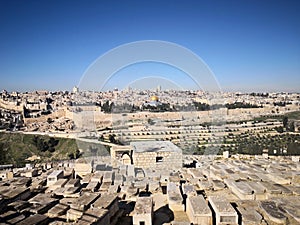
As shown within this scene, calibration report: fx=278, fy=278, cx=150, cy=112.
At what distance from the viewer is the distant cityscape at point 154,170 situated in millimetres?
2904

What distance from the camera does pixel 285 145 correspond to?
1089 centimetres

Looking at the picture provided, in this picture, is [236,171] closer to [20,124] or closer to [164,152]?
[164,152]

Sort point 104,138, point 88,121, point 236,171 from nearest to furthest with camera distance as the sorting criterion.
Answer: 1. point 236,171
2. point 104,138
3. point 88,121

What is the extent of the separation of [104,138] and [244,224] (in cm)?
1024

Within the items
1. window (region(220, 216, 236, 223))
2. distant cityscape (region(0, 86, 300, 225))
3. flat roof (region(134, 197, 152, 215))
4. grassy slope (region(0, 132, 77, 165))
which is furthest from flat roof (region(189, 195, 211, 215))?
grassy slope (region(0, 132, 77, 165))

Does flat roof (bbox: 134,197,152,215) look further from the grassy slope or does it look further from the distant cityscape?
the grassy slope

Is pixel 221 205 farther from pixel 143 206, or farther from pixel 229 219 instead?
pixel 143 206

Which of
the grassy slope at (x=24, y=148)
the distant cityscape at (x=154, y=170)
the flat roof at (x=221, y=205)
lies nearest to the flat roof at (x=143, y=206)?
the distant cityscape at (x=154, y=170)

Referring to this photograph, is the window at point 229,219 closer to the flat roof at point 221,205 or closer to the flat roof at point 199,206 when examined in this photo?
the flat roof at point 221,205

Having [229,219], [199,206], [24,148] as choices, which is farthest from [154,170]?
[24,148]

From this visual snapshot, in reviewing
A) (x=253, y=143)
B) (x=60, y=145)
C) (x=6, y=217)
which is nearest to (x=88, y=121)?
(x=60, y=145)

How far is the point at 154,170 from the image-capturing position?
6023mm

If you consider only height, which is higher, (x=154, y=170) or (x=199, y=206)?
(x=199, y=206)

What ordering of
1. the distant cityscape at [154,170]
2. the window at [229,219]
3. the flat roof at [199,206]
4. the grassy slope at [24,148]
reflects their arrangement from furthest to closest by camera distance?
1. the grassy slope at [24,148]
2. the distant cityscape at [154,170]
3. the flat roof at [199,206]
4. the window at [229,219]
